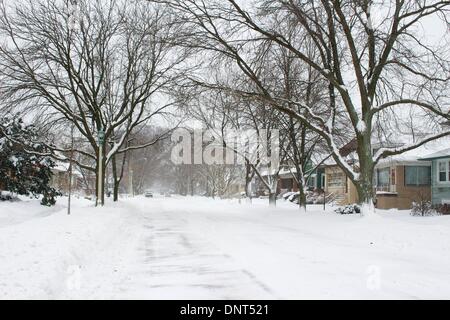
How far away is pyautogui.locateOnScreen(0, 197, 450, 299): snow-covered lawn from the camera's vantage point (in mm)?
6984

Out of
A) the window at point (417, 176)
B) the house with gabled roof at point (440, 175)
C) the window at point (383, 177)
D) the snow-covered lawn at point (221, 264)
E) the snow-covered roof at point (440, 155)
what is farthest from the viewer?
the window at point (383, 177)

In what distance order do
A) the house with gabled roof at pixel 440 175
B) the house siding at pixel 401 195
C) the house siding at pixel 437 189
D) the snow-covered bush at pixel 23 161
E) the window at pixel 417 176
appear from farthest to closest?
1. the window at pixel 417 176
2. the house siding at pixel 401 195
3. the house siding at pixel 437 189
4. the house with gabled roof at pixel 440 175
5. the snow-covered bush at pixel 23 161

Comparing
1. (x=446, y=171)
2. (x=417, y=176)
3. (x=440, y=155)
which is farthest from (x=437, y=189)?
(x=417, y=176)

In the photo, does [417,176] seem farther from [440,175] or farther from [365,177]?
[365,177]

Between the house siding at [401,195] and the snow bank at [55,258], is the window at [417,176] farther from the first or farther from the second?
the snow bank at [55,258]

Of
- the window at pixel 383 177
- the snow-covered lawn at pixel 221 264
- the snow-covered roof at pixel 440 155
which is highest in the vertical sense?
the snow-covered roof at pixel 440 155

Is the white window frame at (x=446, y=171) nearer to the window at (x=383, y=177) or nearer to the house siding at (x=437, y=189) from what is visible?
the house siding at (x=437, y=189)

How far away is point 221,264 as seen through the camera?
9.45 meters

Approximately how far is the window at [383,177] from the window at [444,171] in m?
5.71

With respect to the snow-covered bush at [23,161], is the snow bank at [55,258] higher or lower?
lower

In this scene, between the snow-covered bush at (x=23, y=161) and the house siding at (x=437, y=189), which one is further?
the house siding at (x=437, y=189)

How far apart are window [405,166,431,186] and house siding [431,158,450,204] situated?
2.34 meters

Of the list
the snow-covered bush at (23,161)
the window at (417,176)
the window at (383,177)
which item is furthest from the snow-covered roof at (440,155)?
the snow-covered bush at (23,161)

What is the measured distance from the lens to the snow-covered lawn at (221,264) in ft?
22.9
